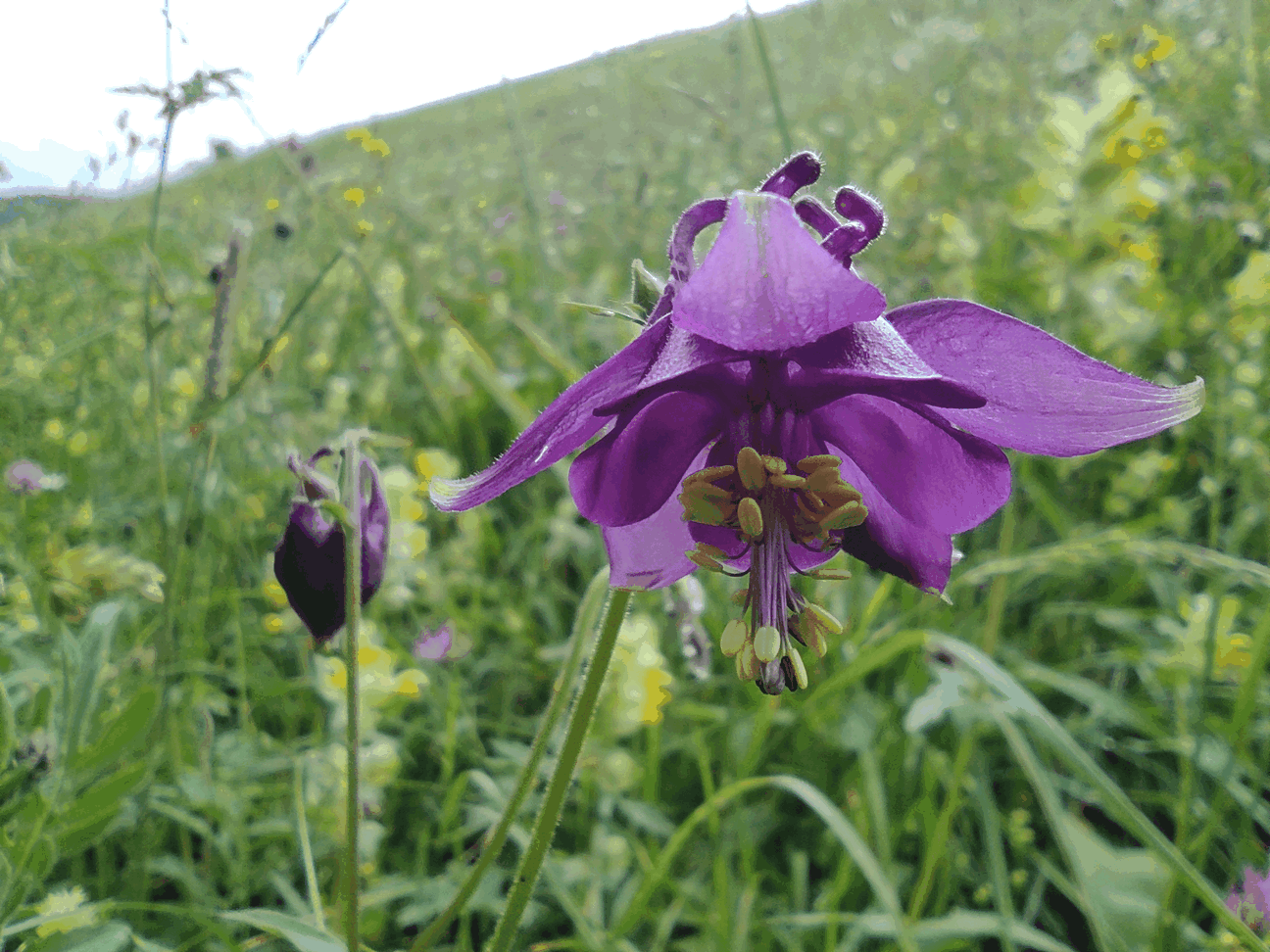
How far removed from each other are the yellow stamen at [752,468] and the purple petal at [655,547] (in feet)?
0.42

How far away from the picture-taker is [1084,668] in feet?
7.25

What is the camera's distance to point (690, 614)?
3.79ft

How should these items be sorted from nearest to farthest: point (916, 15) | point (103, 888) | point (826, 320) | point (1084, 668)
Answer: point (826, 320) < point (103, 888) < point (1084, 668) < point (916, 15)

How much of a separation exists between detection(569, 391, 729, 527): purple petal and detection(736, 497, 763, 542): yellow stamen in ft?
0.37

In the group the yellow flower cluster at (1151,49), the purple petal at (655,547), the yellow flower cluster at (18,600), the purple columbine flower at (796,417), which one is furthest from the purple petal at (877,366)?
the yellow flower cluster at (1151,49)

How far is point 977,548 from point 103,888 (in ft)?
7.49

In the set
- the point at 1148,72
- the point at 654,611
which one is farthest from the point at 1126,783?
the point at 1148,72

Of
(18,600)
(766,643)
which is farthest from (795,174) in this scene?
(18,600)

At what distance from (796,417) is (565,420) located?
0.24 metres

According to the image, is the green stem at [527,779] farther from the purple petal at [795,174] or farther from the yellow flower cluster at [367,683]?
the yellow flower cluster at [367,683]

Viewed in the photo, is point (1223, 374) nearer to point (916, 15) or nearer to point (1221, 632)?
point (1221, 632)

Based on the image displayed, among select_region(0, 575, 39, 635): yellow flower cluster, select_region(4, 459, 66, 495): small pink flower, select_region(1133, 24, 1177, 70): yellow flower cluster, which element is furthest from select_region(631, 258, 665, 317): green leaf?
select_region(1133, 24, 1177, 70): yellow flower cluster

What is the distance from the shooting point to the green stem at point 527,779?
94 centimetres

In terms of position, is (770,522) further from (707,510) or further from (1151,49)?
(1151,49)
